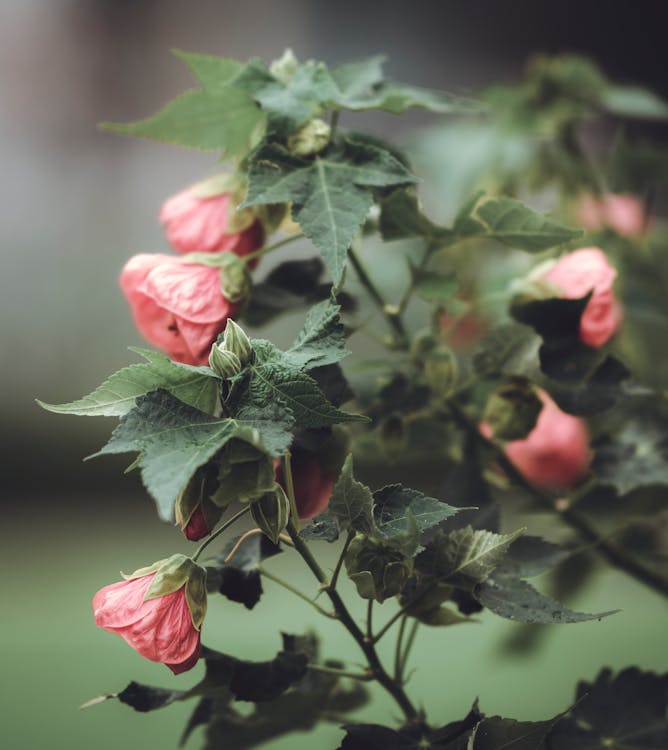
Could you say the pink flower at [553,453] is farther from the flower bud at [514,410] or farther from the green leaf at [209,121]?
the green leaf at [209,121]

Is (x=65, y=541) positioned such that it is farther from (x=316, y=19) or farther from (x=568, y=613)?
(x=316, y=19)

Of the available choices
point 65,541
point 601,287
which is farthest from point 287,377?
point 65,541

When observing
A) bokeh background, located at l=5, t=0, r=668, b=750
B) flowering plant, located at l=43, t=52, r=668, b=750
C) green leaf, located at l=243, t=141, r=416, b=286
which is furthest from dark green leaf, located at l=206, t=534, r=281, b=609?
bokeh background, located at l=5, t=0, r=668, b=750

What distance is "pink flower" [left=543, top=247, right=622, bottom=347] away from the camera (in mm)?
373

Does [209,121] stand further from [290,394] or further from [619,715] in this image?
[619,715]

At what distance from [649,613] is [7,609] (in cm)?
71

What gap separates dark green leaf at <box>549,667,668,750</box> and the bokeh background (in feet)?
1.29

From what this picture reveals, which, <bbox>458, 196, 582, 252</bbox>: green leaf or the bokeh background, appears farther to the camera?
the bokeh background

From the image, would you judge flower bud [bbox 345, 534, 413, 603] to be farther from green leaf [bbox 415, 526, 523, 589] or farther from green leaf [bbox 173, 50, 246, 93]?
green leaf [bbox 173, 50, 246, 93]

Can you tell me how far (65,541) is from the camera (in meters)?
1.29

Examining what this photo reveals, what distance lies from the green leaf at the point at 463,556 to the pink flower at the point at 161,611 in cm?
8

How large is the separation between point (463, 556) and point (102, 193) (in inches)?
70.8

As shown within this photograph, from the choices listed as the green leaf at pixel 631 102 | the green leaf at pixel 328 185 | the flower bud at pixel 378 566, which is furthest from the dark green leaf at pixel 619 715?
the green leaf at pixel 631 102

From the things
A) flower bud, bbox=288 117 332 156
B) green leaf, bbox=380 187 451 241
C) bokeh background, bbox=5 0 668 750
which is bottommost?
bokeh background, bbox=5 0 668 750
